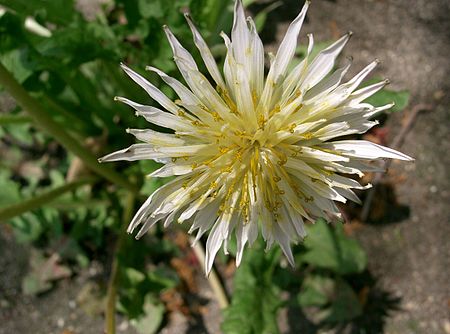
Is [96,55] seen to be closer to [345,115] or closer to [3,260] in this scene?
[345,115]

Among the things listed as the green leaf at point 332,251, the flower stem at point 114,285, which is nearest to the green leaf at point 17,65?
the flower stem at point 114,285

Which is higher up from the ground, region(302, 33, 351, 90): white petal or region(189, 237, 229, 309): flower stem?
region(302, 33, 351, 90): white petal

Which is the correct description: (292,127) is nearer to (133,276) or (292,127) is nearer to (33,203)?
(33,203)

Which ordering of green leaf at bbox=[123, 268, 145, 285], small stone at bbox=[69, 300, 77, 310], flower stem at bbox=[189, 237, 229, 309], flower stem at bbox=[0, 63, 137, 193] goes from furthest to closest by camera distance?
small stone at bbox=[69, 300, 77, 310] → flower stem at bbox=[189, 237, 229, 309] → green leaf at bbox=[123, 268, 145, 285] → flower stem at bbox=[0, 63, 137, 193]

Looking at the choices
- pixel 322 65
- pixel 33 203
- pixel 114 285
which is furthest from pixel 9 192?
pixel 322 65

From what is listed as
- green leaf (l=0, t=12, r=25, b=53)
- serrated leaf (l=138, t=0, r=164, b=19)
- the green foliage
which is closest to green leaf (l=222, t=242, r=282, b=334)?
the green foliage

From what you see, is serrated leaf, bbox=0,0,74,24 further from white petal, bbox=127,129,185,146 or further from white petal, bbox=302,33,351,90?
white petal, bbox=302,33,351,90

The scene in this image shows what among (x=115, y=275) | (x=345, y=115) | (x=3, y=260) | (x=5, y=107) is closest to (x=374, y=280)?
(x=115, y=275)
